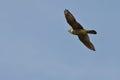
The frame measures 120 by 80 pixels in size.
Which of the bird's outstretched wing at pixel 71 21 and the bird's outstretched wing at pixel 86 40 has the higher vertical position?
the bird's outstretched wing at pixel 71 21

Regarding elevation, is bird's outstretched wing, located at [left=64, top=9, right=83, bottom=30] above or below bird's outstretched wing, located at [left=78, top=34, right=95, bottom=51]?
above

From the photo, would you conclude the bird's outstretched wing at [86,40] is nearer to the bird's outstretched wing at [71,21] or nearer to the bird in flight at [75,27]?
the bird in flight at [75,27]

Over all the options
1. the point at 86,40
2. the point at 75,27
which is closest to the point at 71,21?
the point at 75,27

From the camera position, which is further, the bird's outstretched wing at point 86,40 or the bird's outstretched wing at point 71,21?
the bird's outstretched wing at point 86,40

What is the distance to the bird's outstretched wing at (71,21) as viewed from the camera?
31875mm

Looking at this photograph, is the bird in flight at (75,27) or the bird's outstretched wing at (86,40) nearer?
the bird in flight at (75,27)

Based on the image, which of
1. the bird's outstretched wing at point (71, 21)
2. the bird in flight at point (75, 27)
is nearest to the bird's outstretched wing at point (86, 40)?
the bird in flight at point (75, 27)

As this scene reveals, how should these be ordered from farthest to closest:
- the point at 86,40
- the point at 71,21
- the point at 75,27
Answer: the point at 86,40, the point at 75,27, the point at 71,21

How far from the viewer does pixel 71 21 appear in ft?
105

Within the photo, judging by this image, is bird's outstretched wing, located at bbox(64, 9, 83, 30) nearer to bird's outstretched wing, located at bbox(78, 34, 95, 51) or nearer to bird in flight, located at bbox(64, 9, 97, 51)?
bird in flight, located at bbox(64, 9, 97, 51)

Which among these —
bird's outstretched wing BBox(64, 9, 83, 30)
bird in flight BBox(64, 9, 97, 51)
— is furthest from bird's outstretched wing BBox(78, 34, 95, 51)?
bird's outstretched wing BBox(64, 9, 83, 30)

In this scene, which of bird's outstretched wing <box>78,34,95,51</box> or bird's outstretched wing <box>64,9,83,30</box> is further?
bird's outstretched wing <box>78,34,95,51</box>

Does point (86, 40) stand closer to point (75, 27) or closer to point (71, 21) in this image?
point (75, 27)

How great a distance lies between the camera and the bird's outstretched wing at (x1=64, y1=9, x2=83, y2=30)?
31.9m
